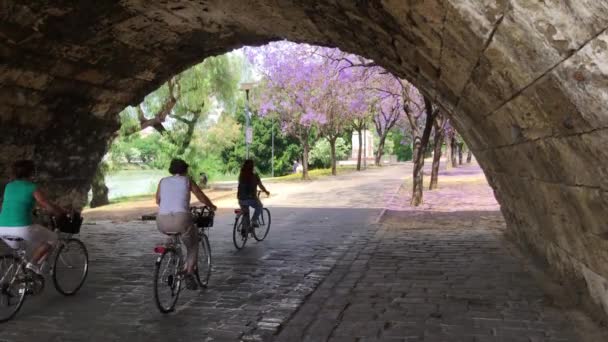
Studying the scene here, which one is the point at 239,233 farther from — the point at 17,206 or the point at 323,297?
the point at 17,206

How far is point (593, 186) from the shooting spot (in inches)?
153

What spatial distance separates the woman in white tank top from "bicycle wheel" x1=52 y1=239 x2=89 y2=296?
4.43 feet

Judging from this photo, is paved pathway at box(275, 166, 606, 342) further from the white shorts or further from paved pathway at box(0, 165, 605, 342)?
the white shorts

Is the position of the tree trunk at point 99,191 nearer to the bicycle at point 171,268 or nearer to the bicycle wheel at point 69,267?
the bicycle wheel at point 69,267

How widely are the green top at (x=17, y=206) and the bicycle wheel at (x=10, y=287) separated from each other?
0.36 m

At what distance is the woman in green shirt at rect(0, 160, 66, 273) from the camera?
18.5 ft

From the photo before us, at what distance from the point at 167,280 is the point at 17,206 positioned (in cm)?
169

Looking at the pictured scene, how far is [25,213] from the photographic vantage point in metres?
5.71

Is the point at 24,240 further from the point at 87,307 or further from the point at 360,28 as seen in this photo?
the point at 360,28

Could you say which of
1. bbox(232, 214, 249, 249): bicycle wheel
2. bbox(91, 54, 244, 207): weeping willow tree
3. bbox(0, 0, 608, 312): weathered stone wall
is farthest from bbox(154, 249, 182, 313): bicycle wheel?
bbox(91, 54, 244, 207): weeping willow tree

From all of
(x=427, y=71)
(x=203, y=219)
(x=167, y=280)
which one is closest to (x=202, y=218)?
(x=203, y=219)

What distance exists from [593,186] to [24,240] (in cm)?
529

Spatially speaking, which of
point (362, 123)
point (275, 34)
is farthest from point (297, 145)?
point (275, 34)

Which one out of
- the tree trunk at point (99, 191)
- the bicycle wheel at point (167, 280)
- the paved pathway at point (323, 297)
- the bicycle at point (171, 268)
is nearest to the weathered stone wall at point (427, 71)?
the paved pathway at point (323, 297)
